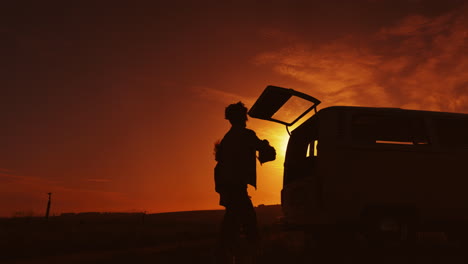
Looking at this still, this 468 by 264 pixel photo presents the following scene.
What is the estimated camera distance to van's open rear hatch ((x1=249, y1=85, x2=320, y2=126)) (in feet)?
19.5

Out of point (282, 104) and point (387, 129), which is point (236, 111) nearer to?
point (282, 104)

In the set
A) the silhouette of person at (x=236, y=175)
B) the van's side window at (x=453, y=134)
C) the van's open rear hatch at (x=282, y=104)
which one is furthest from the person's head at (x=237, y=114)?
the van's side window at (x=453, y=134)

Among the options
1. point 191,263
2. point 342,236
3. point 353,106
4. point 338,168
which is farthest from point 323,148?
point 191,263

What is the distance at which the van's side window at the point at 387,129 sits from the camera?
6.34m

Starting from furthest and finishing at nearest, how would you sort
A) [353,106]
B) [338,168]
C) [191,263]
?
[191,263], [353,106], [338,168]

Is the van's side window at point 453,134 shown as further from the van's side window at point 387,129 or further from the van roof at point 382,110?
the van roof at point 382,110

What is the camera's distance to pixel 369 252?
591cm

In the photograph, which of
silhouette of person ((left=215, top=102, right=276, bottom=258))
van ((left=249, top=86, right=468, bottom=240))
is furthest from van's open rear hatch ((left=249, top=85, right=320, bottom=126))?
silhouette of person ((left=215, top=102, right=276, bottom=258))

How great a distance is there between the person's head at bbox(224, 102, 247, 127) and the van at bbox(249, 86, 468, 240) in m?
1.07

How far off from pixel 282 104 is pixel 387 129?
9.09 ft

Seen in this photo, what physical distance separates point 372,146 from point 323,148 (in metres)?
0.67

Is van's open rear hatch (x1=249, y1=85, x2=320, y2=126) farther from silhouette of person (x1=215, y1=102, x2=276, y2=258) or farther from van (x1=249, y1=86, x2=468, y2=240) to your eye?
silhouette of person (x1=215, y1=102, x2=276, y2=258)

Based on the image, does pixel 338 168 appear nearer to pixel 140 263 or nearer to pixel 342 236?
pixel 342 236

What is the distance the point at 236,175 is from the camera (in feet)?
15.0
